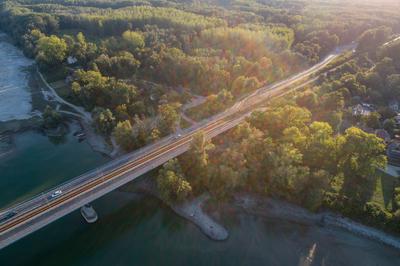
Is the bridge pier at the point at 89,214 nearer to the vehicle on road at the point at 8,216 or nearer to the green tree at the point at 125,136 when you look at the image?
the vehicle on road at the point at 8,216

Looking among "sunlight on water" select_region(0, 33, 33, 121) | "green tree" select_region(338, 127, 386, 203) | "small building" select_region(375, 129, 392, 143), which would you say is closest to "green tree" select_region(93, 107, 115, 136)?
"sunlight on water" select_region(0, 33, 33, 121)

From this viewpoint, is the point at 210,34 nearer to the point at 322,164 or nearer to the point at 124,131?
the point at 124,131

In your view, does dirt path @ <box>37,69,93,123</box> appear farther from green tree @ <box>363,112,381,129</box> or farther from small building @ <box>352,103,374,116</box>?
green tree @ <box>363,112,381,129</box>

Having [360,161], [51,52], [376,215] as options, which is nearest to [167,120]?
[360,161]

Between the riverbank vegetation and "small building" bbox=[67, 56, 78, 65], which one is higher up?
the riverbank vegetation

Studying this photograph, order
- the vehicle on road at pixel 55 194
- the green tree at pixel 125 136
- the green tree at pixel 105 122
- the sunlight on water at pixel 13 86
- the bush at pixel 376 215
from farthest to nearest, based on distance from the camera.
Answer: the sunlight on water at pixel 13 86 → the green tree at pixel 105 122 → the green tree at pixel 125 136 → the bush at pixel 376 215 → the vehicle on road at pixel 55 194

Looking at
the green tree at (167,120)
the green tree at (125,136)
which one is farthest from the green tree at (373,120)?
the green tree at (125,136)
